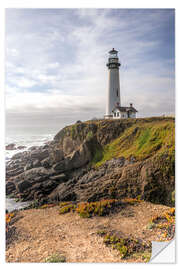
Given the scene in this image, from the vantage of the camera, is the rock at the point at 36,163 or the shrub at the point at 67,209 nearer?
the shrub at the point at 67,209

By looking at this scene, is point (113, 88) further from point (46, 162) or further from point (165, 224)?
point (165, 224)

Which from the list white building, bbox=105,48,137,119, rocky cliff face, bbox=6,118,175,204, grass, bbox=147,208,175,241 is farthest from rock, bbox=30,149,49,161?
grass, bbox=147,208,175,241

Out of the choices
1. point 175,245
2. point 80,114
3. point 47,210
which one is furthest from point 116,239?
point 80,114

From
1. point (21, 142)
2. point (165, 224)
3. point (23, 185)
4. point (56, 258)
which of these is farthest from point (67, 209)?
point (165, 224)

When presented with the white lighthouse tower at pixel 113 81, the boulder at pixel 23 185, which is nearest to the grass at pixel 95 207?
the boulder at pixel 23 185

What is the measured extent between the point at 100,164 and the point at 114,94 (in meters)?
1.38

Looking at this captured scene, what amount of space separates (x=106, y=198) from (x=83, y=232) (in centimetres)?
68

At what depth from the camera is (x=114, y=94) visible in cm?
329

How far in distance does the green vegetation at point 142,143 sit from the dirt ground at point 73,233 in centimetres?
93

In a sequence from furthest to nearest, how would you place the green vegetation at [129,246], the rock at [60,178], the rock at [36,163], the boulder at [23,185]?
the rock at [60,178] → the rock at [36,163] → the boulder at [23,185] → the green vegetation at [129,246]

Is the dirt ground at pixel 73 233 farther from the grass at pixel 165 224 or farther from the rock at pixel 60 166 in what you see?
the rock at pixel 60 166

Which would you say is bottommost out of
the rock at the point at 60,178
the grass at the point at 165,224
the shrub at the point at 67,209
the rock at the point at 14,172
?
the grass at the point at 165,224

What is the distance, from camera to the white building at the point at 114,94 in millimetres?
3006
